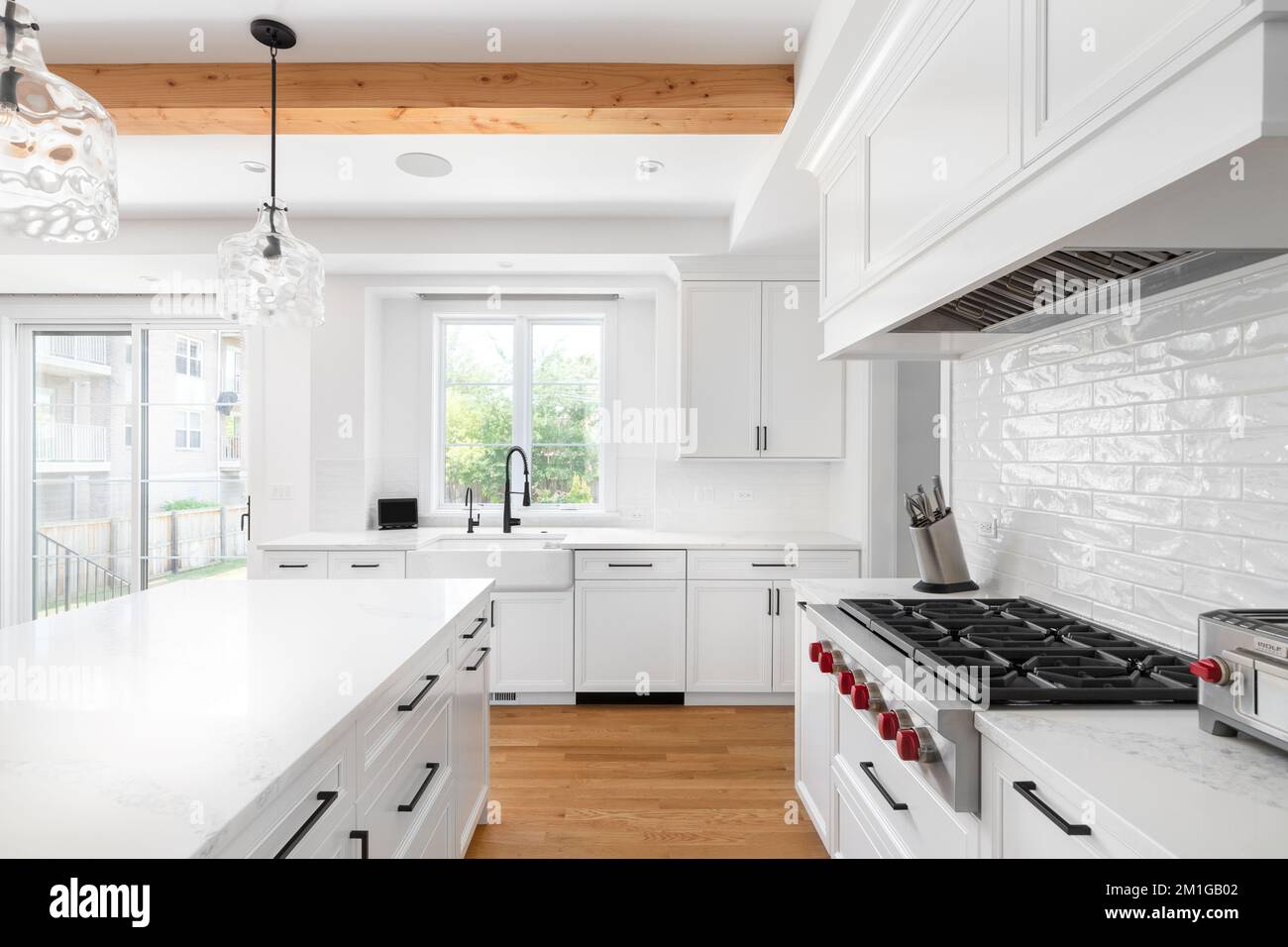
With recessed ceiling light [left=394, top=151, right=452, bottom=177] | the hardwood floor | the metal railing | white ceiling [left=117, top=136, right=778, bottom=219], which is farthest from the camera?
the metal railing

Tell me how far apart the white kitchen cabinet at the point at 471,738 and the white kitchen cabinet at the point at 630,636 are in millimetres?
1200

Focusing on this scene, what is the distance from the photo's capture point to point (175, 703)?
1.24 meters

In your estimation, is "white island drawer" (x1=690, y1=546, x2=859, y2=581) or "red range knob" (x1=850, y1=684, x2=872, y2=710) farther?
"white island drawer" (x1=690, y1=546, x2=859, y2=581)

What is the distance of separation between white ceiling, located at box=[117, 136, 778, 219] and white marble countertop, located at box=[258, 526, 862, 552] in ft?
5.68

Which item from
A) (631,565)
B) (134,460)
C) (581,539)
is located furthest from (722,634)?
(134,460)

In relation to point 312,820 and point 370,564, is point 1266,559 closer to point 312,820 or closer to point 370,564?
point 312,820

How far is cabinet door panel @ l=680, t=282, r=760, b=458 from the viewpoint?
3873 millimetres

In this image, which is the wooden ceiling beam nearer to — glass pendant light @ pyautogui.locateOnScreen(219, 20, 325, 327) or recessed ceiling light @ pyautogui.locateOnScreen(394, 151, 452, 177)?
glass pendant light @ pyautogui.locateOnScreen(219, 20, 325, 327)

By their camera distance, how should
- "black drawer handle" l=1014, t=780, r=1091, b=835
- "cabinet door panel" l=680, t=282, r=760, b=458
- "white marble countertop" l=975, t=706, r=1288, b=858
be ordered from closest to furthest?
"white marble countertop" l=975, t=706, r=1288, b=858 < "black drawer handle" l=1014, t=780, r=1091, b=835 < "cabinet door panel" l=680, t=282, r=760, b=458

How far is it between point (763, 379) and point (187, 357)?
3.69m

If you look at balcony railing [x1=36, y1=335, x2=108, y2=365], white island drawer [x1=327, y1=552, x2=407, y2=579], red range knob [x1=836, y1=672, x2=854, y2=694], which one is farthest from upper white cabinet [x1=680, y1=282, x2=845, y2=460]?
balcony railing [x1=36, y1=335, x2=108, y2=365]

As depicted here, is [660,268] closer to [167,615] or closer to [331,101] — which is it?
[331,101]
